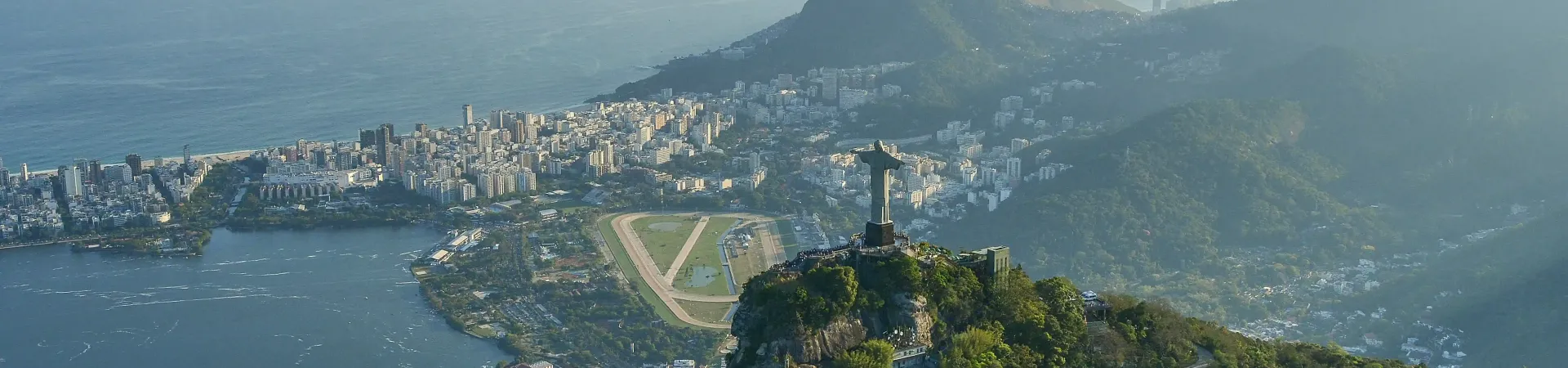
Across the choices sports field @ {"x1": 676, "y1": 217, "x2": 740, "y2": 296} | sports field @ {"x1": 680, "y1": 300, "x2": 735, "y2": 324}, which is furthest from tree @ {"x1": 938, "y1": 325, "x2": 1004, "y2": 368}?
sports field @ {"x1": 676, "y1": 217, "x2": 740, "y2": 296}

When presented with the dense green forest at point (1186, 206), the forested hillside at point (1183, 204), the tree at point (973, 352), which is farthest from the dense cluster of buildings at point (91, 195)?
the tree at point (973, 352)

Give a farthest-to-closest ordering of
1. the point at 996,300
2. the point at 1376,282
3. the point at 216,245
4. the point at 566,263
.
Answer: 1. the point at 216,245
2. the point at 566,263
3. the point at 1376,282
4. the point at 996,300

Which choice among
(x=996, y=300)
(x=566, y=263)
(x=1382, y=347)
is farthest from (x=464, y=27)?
(x=996, y=300)

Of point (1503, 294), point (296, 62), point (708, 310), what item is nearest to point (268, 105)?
point (296, 62)

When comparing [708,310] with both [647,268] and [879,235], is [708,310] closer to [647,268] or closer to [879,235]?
[647,268]

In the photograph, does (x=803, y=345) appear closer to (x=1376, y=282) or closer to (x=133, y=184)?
(x=1376, y=282)

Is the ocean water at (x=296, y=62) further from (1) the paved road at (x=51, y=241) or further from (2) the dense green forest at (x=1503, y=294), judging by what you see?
(2) the dense green forest at (x=1503, y=294)

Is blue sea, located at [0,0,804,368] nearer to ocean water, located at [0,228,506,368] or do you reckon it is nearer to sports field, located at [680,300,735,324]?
ocean water, located at [0,228,506,368]
